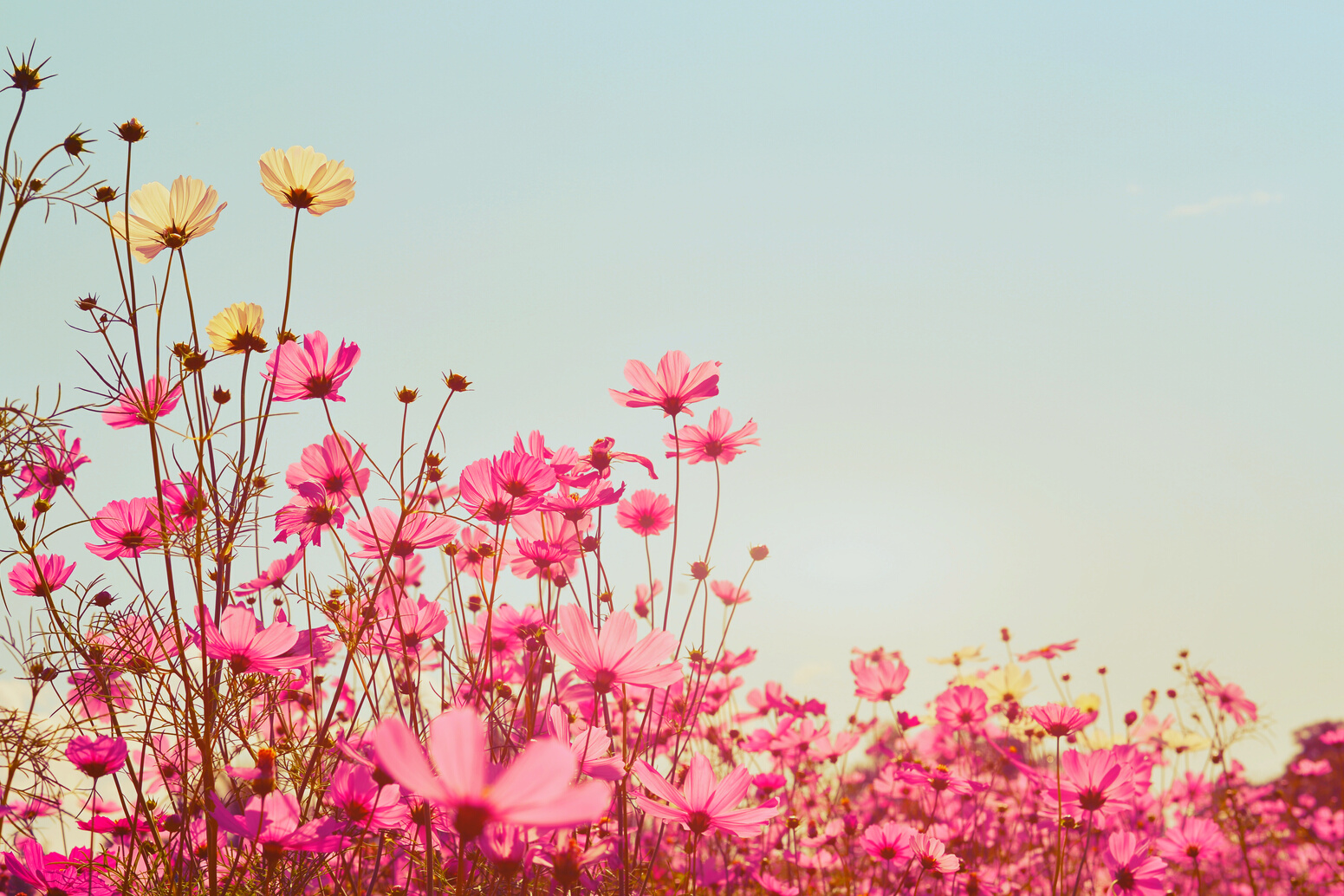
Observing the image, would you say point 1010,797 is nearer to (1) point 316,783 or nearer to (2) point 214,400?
(1) point 316,783

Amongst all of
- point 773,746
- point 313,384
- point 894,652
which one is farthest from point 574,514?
point 894,652

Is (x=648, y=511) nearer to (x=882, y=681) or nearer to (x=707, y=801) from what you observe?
(x=707, y=801)

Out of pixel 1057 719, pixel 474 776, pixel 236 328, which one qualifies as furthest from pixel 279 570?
pixel 1057 719

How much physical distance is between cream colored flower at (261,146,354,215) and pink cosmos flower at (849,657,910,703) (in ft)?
5.78

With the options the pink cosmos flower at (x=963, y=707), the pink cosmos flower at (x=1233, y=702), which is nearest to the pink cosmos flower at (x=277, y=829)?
the pink cosmos flower at (x=963, y=707)

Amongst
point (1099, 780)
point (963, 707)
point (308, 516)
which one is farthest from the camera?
point (963, 707)

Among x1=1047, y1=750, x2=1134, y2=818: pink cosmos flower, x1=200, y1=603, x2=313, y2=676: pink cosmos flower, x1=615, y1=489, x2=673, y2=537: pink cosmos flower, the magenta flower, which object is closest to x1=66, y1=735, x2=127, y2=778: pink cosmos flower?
the magenta flower

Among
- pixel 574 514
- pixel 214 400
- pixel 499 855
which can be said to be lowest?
pixel 499 855

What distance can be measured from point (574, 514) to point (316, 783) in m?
0.54

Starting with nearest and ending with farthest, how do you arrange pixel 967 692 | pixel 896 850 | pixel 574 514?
1. pixel 574 514
2. pixel 896 850
3. pixel 967 692

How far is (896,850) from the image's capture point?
1.47 m

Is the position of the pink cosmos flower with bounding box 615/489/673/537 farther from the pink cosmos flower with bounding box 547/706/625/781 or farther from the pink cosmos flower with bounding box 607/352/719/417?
the pink cosmos flower with bounding box 547/706/625/781

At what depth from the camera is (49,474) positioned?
1227 mm

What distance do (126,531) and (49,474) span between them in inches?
5.2
